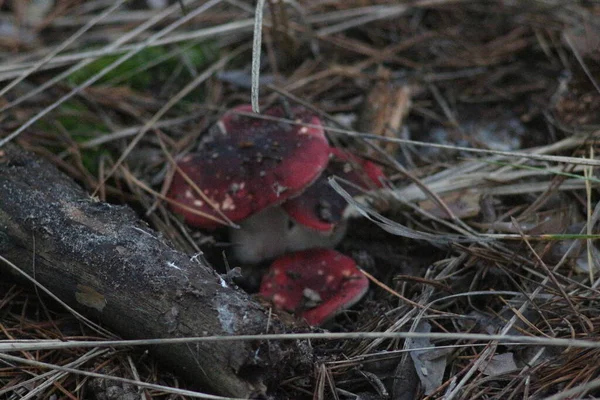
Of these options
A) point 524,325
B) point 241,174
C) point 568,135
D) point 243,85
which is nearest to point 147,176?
point 241,174

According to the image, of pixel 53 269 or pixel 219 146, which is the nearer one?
pixel 53 269

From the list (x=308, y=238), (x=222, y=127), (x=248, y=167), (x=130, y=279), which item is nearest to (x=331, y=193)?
(x=308, y=238)

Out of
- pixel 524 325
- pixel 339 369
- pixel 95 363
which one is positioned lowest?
pixel 524 325

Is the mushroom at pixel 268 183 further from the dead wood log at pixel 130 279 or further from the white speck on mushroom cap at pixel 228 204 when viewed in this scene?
the dead wood log at pixel 130 279

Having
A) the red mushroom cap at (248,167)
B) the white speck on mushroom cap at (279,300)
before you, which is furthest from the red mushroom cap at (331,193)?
the white speck on mushroom cap at (279,300)

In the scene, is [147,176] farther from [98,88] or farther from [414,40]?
[414,40]

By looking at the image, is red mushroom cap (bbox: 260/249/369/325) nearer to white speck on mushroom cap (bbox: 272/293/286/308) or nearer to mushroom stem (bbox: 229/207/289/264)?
white speck on mushroom cap (bbox: 272/293/286/308)
